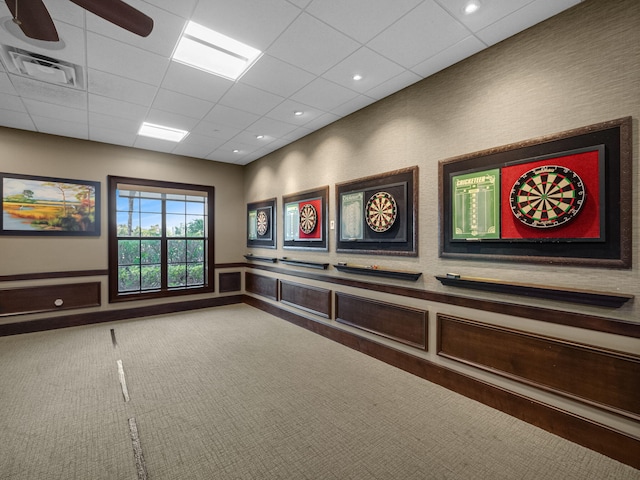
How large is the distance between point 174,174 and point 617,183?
6495 millimetres

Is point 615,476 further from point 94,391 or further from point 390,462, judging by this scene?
point 94,391

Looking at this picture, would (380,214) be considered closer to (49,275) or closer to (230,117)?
(230,117)

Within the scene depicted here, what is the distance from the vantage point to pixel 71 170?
5.13 m

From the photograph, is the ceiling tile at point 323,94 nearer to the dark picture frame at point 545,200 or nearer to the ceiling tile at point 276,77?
the ceiling tile at point 276,77

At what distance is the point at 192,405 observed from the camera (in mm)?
2680

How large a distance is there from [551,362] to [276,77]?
3.58 metres

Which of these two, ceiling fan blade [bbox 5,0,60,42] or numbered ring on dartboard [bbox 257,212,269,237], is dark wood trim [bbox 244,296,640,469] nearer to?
numbered ring on dartboard [bbox 257,212,269,237]

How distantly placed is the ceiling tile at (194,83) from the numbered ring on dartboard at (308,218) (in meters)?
2.02

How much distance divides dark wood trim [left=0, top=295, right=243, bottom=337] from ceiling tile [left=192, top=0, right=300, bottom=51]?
16.6ft

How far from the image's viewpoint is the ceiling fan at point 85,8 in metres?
1.62

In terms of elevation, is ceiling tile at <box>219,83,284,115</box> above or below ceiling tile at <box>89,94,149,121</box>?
below

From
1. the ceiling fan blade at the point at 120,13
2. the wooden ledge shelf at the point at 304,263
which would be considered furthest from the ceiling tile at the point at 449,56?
the wooden ledge shelf at the point at 304,263

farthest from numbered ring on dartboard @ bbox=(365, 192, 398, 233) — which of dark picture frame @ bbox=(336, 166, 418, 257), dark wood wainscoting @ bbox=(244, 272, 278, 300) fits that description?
dark wood wainscoting @ bbox=(244, 272, 278, 300)

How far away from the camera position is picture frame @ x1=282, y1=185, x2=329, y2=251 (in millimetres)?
4629
